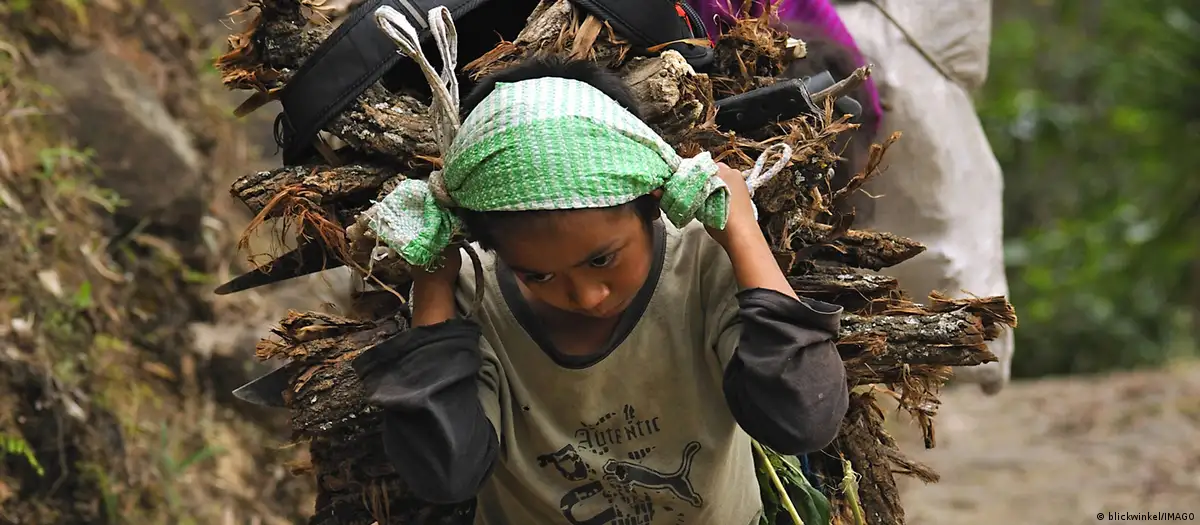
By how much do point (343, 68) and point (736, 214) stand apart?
27.7 inches

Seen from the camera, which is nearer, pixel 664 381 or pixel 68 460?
pixel 664 381

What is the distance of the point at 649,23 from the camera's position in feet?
6.89

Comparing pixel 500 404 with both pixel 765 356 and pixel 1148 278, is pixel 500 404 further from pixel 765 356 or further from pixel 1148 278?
pixel 1148 278

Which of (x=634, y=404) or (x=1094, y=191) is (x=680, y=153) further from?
(x=1094, y=191)

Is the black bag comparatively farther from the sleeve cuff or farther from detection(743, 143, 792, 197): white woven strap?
the sleeve cuff

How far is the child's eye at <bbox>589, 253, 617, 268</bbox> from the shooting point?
175 centimetres

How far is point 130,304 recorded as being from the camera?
3.83m

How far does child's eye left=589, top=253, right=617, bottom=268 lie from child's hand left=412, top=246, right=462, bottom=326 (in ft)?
0.85

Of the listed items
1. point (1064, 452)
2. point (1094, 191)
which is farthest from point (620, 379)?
point (1094, 191)

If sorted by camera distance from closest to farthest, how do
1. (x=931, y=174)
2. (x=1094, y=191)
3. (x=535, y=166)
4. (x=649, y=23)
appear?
(x=535, y=166) < (x=649, y=23) < (x=931, y=174) < (x=1094, y=191)

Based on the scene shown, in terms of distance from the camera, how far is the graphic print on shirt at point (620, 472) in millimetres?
2012

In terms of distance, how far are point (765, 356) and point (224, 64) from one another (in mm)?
1062

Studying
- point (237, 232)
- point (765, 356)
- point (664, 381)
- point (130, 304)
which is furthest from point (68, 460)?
point (765, 356)

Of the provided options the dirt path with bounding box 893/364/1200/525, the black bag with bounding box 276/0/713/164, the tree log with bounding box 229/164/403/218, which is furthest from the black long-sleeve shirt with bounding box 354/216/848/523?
the dirt path with bounding box 893/364/1200/525
